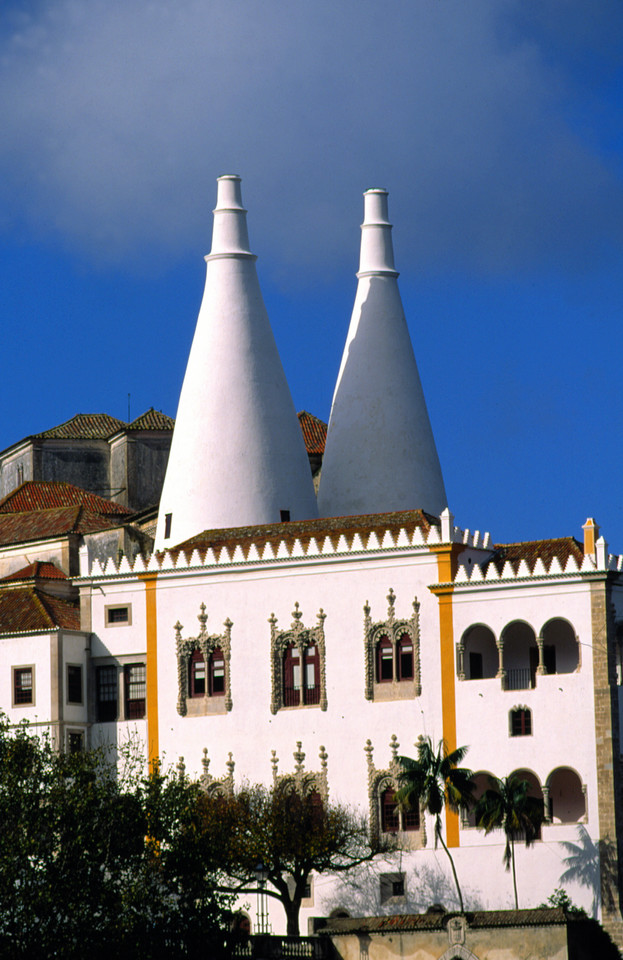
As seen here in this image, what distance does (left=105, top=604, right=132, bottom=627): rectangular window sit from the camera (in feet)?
255

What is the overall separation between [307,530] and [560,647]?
9.68 metres

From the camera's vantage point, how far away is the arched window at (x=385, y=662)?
240ft

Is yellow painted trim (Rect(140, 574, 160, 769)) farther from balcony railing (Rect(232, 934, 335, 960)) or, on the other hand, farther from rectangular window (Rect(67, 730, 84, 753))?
balcony railing (Rect(232, 934, 335, 960))

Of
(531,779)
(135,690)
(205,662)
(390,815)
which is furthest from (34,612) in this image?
(531,779)

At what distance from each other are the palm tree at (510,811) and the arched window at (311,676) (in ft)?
25.1

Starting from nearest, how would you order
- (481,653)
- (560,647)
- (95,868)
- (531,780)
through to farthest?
1. (95,868)
2. (531,780)
3. (560,647)
4. (481,653)

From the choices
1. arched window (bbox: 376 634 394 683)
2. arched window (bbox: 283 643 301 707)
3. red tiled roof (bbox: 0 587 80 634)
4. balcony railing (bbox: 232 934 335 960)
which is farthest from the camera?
red tiled roof (bbox: 0 587 80 634)

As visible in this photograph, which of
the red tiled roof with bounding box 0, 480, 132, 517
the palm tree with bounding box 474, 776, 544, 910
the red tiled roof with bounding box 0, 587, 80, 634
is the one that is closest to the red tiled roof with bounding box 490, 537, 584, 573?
the palm tree with bounding box 474, 776, 544, 910

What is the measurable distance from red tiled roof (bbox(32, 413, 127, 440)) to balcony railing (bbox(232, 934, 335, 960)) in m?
40.2

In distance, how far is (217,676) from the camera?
75.7 metres

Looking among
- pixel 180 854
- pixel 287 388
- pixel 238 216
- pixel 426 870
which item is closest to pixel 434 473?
pixel 287 388

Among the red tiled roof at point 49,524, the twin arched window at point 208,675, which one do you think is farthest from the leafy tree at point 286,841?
the red tiled roof at point 49,524

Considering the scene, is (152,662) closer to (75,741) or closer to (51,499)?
(75,741)

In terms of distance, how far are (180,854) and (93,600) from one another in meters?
→ 16.4
